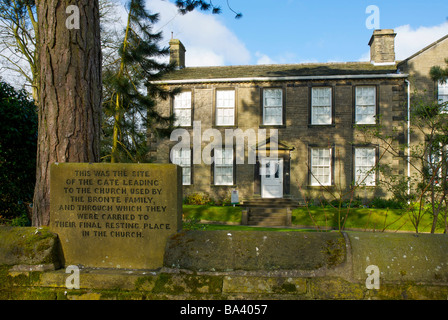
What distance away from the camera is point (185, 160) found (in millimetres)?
Result: 19094

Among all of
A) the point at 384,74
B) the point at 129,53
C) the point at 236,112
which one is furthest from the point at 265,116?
the point at 129,53

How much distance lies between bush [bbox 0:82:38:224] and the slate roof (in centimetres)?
1255

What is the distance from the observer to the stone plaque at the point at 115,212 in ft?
10.7

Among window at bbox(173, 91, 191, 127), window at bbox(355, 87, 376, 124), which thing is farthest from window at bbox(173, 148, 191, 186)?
window at bbox(355, 87, 376, 124)

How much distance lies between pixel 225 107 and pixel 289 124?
3769mm

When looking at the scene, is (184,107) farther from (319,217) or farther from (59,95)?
(59,95)

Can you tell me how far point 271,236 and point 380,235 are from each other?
99 centimetres

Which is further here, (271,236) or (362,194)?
(362,194)

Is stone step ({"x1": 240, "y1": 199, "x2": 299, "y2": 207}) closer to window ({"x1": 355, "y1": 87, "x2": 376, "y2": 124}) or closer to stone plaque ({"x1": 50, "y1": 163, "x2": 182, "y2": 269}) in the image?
window ({"x1": 355, "y1": 87, "x2": 376, "y2": 124})

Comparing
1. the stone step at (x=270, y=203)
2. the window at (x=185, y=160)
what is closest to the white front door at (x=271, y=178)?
the stone step at (x=270, y=203)

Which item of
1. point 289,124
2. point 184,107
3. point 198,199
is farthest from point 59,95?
point 289,124

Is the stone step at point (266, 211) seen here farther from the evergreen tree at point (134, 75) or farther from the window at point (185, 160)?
the evergreen tree at point (134, 75)

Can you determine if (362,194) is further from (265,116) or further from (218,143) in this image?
(218,143)

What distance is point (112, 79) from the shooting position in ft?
35.1
